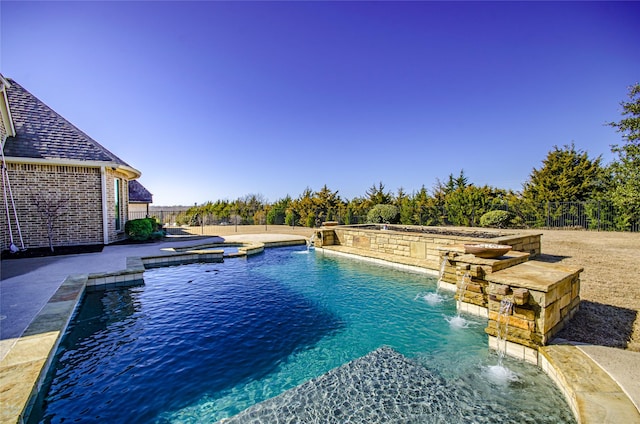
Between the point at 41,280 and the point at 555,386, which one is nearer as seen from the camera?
the point at 555,386

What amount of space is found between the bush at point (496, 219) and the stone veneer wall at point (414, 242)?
6326 millimetres

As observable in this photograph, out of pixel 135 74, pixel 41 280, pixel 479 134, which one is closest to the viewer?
pixel 41 280

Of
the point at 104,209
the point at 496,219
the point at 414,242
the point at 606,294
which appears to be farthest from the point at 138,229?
the point at 496,219

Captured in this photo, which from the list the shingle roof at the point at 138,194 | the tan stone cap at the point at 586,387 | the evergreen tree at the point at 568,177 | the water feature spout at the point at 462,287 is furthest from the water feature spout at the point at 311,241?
the evergreen tree at the point at 568,177

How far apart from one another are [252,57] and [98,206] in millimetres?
8866

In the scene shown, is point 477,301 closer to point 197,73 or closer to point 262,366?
point 262,366

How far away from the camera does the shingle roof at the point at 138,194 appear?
60.7 ft

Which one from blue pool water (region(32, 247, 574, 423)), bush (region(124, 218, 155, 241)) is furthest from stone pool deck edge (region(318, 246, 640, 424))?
bush (region(124, 218, 155, 241))

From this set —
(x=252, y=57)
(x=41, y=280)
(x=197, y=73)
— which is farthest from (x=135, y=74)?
(x=41, y=280)

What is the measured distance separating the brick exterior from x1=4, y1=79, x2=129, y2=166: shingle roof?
47cm

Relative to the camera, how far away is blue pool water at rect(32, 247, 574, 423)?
275cm

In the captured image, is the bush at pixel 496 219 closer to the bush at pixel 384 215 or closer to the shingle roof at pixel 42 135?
the bush at pixel 384 215

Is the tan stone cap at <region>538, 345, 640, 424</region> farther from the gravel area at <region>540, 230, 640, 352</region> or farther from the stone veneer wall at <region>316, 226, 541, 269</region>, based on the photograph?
the stone veneer wall at <region>316, 226, 541, 269</region>

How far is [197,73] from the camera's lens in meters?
11.7
